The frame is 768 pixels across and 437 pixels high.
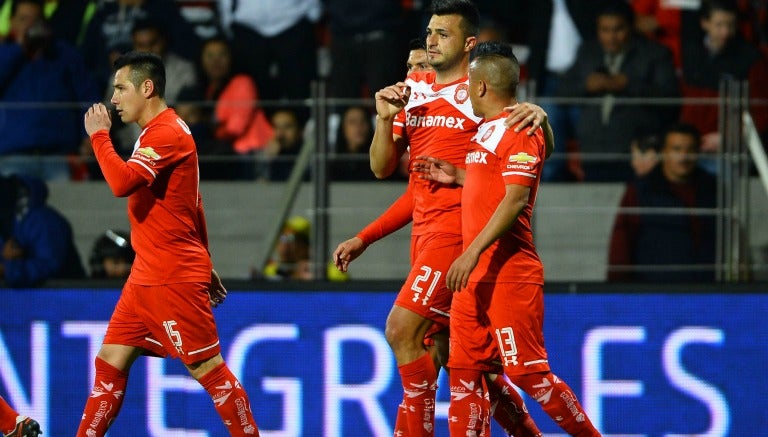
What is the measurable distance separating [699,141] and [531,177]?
364cm

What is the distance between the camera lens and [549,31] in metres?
11.2

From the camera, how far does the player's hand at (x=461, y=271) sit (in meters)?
6.54

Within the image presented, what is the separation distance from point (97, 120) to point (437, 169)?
1785mm

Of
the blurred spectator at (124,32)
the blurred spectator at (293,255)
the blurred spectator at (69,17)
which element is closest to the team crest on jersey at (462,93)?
the blurred spectator at (293,255)

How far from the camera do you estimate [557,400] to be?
6.89 meters

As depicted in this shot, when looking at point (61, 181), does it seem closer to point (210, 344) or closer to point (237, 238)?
point (237, 238)

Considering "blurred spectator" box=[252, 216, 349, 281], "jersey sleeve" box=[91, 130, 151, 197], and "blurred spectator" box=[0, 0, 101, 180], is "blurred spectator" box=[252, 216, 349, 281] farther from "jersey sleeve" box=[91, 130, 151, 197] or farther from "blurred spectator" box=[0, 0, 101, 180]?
"jersey sleeve" box=[91, 130, 151, 197]

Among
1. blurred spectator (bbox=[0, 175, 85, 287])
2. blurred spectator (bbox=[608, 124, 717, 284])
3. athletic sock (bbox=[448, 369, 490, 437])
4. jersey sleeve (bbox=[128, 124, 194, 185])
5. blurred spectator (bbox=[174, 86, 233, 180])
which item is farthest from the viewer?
blurred spectator (bbox=[174, 86, 233, 180])

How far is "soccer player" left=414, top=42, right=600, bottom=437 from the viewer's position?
22.3 ft

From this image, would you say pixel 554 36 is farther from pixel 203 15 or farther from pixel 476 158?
pixel 476 158

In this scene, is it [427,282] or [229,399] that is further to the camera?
[229,399]

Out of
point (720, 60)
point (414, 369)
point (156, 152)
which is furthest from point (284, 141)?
point (414, 369)

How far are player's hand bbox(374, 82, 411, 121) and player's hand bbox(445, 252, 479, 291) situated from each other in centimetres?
97

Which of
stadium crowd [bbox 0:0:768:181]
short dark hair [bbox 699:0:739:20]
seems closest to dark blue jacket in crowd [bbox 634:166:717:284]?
stadium crowd [bbox 0:0:768:181]
